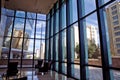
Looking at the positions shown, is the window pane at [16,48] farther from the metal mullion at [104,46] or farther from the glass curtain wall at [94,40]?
the metal mullion at [104,46]

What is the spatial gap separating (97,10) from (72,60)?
3.16 metres

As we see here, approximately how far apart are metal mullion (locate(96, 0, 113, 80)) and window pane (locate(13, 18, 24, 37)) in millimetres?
8445

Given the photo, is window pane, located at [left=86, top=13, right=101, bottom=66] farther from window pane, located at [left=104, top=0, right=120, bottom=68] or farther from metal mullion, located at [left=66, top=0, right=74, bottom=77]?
metal mullion, located at [left=66, top=0, right=74, bottom=77]

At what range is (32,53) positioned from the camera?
36.8 feet

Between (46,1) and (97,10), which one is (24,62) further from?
(97,10)

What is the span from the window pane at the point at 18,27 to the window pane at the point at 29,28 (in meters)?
0.46

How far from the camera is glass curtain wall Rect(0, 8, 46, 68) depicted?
10.3m

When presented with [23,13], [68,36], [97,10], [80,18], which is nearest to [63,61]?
[68,36]

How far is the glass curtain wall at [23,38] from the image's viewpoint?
10320mm

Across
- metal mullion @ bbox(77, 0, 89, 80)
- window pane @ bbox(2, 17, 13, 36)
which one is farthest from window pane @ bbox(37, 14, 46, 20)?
metal mullion @ bbox(77, 0, 89, 80)

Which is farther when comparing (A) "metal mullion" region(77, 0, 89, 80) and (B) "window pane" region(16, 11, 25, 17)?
(B) "window pane" region(16, 11, 25, 17)

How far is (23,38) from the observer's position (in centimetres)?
1094

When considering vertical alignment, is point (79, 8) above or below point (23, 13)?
below

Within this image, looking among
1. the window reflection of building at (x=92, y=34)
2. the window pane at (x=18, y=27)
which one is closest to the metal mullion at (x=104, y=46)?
the window reflection of building at (x=92, y=34)
